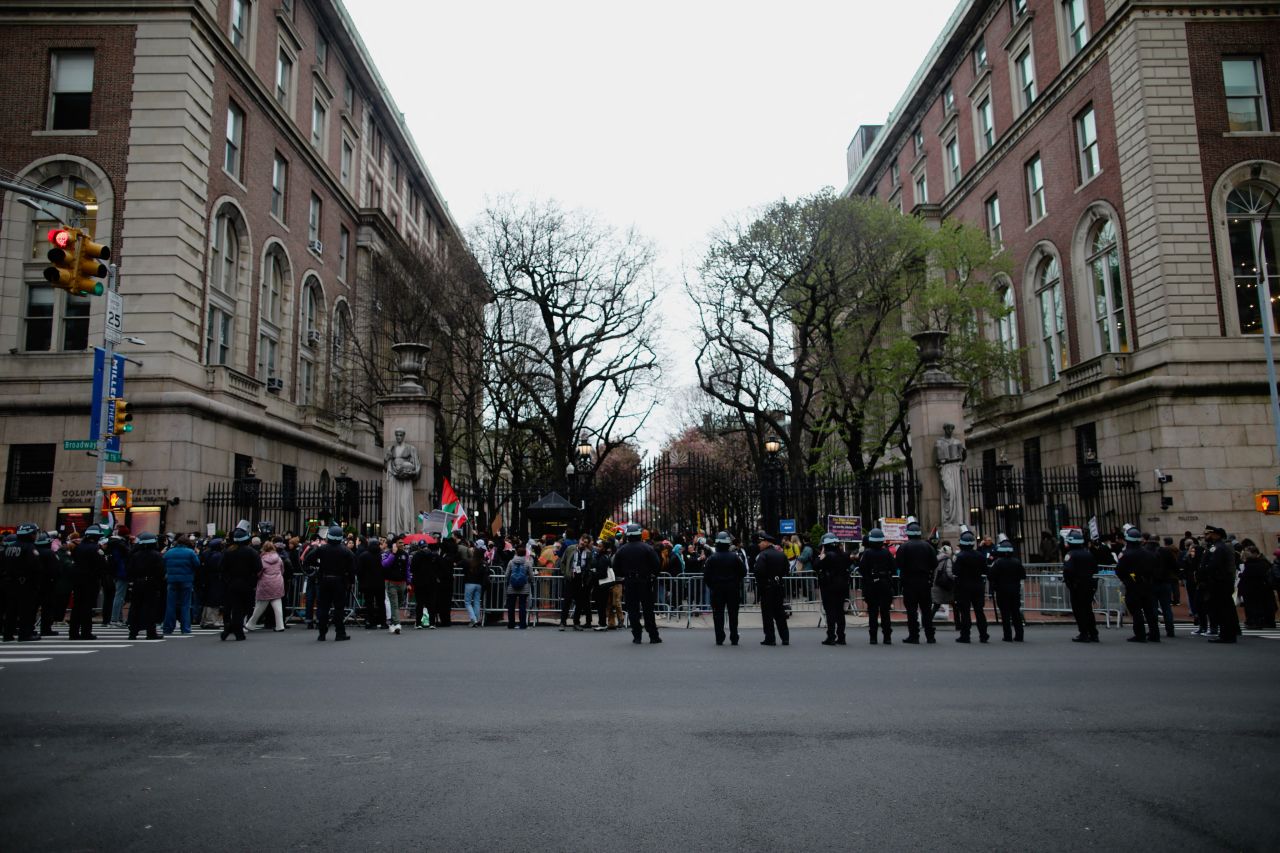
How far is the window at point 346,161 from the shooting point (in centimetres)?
4187

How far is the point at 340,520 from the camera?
75.0 feet

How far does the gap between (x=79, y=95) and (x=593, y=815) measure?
2995 centimetres

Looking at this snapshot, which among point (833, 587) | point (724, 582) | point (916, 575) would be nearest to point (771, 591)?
point (724, 582)

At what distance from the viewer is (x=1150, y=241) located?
Answer: 2697 cm

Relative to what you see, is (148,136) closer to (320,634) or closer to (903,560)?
(320,634)

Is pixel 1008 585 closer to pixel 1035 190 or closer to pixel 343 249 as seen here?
pixel 1035 190

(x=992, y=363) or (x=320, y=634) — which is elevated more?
(x=992, y=363)

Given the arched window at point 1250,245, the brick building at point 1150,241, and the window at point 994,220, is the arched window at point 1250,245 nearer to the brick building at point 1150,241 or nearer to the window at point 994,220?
the brick building at point 1150,241

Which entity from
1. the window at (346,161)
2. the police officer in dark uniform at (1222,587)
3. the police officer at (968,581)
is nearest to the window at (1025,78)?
the police officer in dark uniform at (1222,587)

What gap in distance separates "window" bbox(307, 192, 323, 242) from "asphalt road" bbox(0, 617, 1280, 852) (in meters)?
29.2

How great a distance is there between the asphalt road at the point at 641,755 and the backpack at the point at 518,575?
6.10m

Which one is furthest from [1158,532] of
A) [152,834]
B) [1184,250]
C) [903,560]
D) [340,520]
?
[152,834]

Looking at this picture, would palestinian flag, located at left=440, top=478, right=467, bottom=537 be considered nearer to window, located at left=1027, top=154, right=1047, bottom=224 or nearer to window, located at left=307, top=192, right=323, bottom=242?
window, located at left=307, top=192, right=323, bottom=242

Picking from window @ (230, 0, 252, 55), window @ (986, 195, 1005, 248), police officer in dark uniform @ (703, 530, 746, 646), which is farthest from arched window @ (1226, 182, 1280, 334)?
window @ (230, 0, 252, 55)
